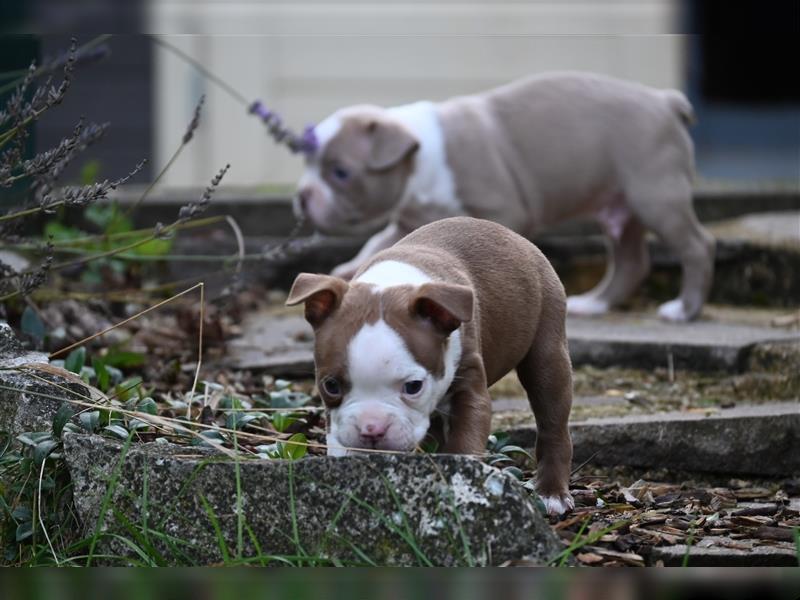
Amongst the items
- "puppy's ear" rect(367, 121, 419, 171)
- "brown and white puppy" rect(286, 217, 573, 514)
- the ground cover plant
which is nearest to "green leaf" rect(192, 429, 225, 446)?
the ground cover plant

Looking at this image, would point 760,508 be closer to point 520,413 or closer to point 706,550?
point 706,550

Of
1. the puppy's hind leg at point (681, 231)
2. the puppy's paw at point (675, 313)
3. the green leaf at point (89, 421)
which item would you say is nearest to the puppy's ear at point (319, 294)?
the green leaf at point (89, 421)

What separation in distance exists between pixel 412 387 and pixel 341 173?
A: 9.00 ft

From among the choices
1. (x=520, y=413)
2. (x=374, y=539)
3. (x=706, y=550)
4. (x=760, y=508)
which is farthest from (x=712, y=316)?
(x=374, y=539)

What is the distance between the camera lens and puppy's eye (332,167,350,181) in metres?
5.11

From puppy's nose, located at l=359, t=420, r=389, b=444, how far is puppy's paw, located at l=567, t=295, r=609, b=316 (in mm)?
2688

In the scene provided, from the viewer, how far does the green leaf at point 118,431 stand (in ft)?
8.45

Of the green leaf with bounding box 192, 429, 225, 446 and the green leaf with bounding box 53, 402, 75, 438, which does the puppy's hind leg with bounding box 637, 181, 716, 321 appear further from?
the green leaf with bounding box 53, 402, 75, 438

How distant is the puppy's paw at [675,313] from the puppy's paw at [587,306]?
249 millimetres

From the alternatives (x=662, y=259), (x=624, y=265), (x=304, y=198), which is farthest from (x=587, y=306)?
(x=304, y=198)

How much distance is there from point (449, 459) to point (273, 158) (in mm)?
7722

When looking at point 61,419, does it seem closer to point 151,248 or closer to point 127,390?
point 127,390

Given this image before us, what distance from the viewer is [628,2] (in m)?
6.04

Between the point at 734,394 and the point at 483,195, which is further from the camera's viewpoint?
the point at 483,195
